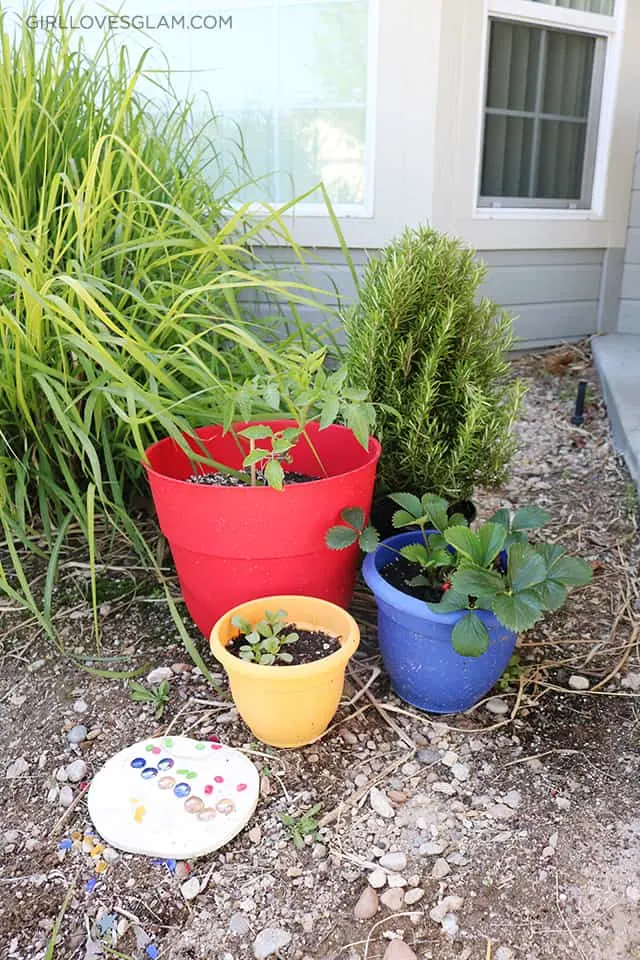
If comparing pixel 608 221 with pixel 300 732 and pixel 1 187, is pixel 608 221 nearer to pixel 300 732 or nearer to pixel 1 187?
pixel 1 187

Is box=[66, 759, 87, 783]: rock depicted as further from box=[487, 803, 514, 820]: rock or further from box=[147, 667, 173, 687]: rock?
box=[487, 803, 514, 820]: rock

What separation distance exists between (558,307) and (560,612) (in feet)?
7.54

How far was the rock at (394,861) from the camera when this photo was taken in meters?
1.03

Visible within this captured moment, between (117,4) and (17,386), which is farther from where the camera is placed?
(117,4)

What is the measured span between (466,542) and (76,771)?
27.9 inches

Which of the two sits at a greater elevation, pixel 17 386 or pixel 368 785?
pixel 17 386

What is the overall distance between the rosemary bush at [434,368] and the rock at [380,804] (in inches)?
23.5

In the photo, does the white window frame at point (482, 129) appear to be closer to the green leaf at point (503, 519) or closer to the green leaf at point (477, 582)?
the green leaf at point (503, 519)

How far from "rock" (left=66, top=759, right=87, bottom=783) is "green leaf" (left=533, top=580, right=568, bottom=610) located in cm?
76

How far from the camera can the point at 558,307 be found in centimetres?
355

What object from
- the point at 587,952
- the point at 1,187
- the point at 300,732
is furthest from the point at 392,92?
the point at 587,952

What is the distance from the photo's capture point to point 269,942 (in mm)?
938

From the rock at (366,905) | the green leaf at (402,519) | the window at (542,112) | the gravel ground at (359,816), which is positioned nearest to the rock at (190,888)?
the gravel ground at (359,816)

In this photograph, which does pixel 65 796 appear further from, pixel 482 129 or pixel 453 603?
pixel 482 129
